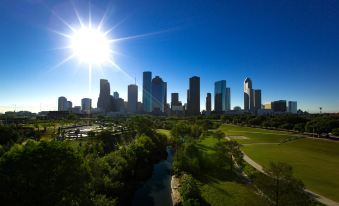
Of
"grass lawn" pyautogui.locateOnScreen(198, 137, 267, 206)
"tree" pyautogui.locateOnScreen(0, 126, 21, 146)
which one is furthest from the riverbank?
"tree" pyautogui.locateOnScreen(0, 126, 21, 146)

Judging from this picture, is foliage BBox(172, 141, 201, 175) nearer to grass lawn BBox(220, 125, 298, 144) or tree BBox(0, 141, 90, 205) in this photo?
tree BBox(0, 141, 90, 205)

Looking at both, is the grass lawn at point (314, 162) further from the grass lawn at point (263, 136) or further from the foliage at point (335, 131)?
the foliage at point (335, 131)

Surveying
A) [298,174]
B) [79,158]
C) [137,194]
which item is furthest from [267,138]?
[79,158]

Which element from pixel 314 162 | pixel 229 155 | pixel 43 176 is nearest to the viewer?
pixel 43 176

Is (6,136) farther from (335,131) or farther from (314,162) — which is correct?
(335,131)

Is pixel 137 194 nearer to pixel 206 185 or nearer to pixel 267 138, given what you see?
pixel 206 185

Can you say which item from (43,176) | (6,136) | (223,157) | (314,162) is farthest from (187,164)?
(6,136)
